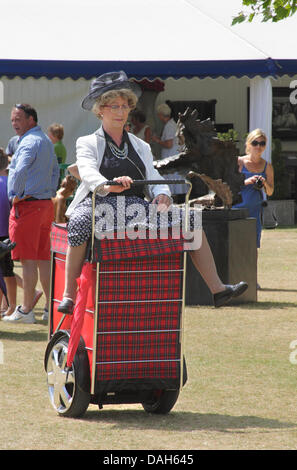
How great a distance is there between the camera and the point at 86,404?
6.03 meters

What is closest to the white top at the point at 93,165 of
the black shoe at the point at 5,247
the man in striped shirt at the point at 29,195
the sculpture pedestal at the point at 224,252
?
the black shoe at the point at 5,247

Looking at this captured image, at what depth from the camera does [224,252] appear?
10.8 meters

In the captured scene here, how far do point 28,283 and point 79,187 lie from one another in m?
3.64

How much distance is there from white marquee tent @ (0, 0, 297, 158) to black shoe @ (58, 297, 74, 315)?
11569 millimetres

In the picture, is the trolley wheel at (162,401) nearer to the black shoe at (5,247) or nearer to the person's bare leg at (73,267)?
the person's bare leg at (73,267)

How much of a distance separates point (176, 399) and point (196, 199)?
16.7ft

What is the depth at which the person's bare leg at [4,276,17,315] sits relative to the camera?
997 cm

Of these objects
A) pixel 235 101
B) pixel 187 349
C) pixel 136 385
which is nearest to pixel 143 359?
pixel 136 385

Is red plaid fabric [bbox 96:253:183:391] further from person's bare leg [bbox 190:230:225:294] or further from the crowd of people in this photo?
the crowd of people

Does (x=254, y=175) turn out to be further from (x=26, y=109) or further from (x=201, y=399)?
(x=201, y=399)

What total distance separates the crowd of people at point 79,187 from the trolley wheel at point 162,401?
0.62 meters

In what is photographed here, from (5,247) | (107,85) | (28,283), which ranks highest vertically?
(107,85)
